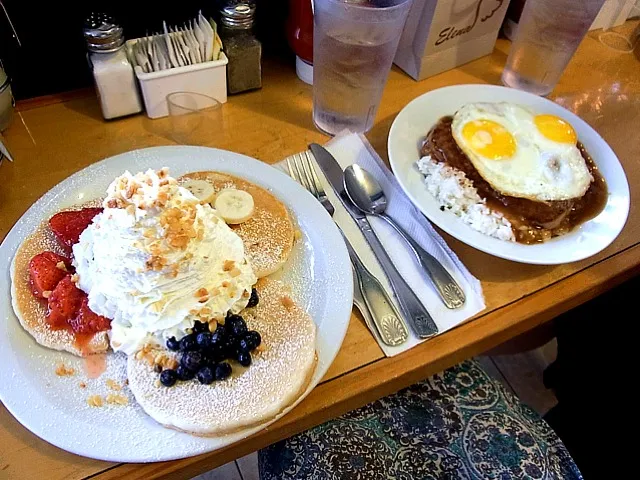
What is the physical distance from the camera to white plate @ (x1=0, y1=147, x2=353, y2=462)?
2.60ft

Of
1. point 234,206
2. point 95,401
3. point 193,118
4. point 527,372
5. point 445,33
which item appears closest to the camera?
point 95,401

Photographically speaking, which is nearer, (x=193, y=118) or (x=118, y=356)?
(x=118, y=356)

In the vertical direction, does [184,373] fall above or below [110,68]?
below

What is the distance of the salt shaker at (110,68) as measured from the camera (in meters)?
1.13

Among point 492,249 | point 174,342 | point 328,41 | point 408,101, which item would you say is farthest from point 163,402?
point 408,101

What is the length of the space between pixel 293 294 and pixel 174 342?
0.22m

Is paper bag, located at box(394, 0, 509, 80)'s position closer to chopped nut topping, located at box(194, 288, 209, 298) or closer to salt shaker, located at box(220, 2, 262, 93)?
salt shaker, located at box(220, 2, 262, 93)

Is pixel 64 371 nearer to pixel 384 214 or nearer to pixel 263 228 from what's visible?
pixel 263 228

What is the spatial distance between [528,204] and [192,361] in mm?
723

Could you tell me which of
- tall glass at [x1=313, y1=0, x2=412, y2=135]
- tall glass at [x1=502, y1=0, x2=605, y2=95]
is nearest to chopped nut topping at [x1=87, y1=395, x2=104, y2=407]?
tall glass at [x1=313, y1=0, x2=412, y2=135]

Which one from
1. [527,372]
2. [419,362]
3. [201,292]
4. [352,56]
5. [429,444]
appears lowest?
[527,372]

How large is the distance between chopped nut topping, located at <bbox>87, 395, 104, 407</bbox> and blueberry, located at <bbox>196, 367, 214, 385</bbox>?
0.14 m

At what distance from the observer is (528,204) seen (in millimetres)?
1150

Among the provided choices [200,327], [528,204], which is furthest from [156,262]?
[528,204]
